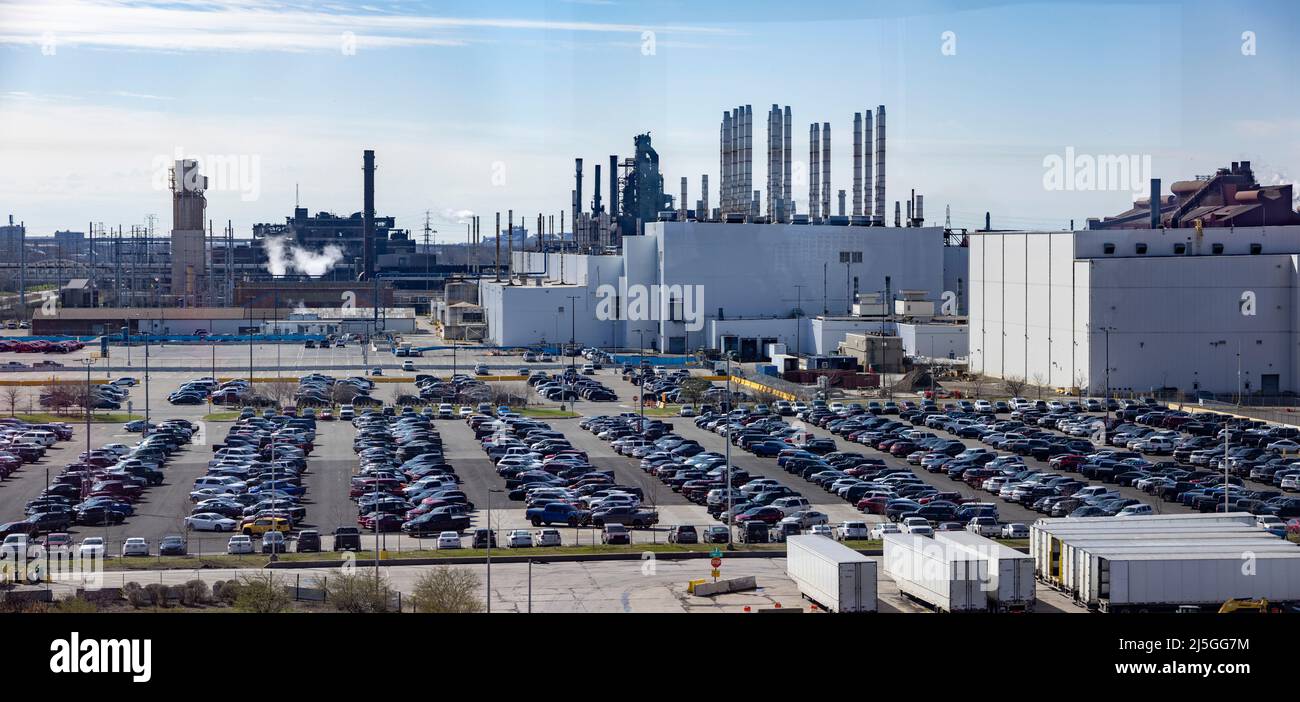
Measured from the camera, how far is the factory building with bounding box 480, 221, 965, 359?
22.8 m

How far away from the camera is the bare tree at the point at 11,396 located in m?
15.2

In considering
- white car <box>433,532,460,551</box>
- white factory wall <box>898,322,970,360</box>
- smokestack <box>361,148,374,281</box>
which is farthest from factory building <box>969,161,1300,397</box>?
smokestack <box>361,148,374,281</box>

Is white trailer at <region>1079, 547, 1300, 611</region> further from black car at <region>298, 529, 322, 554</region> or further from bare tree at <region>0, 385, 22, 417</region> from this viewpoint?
bare tree at <region>0, 385, 22, 417</region>

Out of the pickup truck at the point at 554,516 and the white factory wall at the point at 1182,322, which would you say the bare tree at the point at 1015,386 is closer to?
the white factory wall at the point at 1182,322

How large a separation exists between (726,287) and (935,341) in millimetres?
3927

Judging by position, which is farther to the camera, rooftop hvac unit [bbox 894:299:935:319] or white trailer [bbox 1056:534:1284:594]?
rooftop hvac unit [bbox 894:299:935:319]

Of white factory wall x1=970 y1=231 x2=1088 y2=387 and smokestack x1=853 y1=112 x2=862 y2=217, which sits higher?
smokestack x1=853 y1=112 x2=862 y2=217

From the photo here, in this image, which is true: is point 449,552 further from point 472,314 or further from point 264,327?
point 264,327

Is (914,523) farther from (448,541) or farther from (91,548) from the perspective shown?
(91,548)

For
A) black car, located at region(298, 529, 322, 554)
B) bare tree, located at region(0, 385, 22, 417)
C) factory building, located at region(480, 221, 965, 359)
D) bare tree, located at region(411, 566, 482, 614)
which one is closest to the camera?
bare tree, located at region(411, 566, 482, 614)

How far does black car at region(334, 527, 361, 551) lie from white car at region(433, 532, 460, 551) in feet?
1.59

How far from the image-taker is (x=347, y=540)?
8438 millimetres

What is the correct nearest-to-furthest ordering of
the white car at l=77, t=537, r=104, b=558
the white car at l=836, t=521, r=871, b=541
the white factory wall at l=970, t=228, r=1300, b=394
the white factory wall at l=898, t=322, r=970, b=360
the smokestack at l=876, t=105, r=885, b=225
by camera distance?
the white car at l=77, t=537, r=104, b=558, the white car at l=836, t=521, r=871, b=541, the white factory wall at l=970, t=228, r=1300, b=394, the white factory wall at l=898, t=322, r=970, b=360, the smokestack at l=876, t=105, r=885, b=225
